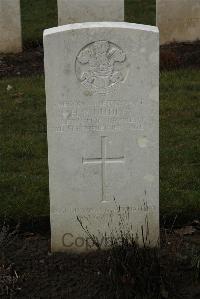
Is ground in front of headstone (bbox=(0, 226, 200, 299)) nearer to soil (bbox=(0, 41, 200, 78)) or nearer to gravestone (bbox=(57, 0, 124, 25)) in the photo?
soil (bbox=(0, 41, 200, 78))

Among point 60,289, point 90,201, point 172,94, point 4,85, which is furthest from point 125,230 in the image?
point 4,85

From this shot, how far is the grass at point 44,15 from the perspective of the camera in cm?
1255

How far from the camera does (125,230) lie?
5234 millimetres

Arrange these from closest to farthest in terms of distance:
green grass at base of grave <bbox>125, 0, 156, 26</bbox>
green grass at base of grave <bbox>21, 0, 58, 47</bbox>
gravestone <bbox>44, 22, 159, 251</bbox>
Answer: gravestone <bbox>44, 22, 159, 251</bbox>
green grass at base of grave <bbox>21, 0, 58, 47</bbox>
green grass at base of grave <bbox>125, 0, 156, 26</bbox>

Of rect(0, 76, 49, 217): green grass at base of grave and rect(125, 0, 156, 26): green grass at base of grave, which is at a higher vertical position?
rect(125, 0, 156, 26): green grass at base of grave

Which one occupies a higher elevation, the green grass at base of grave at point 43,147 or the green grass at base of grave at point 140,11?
the green grass at base of grave at point 140,11

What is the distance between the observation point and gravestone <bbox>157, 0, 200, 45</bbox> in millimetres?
11562

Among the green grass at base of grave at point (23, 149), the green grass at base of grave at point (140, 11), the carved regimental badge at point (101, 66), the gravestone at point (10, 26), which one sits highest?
the green grass at base of grave at point (140, 11)

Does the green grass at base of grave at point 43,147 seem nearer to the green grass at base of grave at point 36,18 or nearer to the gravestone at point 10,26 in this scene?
the gravestone at point 10,26

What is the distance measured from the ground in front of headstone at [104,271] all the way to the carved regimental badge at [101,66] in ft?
3.65

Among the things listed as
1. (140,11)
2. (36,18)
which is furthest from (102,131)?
A: (140,11)

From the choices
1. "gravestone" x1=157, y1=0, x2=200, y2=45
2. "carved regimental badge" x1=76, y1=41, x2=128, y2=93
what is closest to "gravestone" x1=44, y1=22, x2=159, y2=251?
"carved regimental badge" x1=76, y1=41, x2=128, y2=93

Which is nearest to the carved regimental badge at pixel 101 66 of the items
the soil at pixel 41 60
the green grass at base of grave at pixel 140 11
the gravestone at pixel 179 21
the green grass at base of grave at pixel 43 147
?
the green grass at base of grave at pixel 43 147

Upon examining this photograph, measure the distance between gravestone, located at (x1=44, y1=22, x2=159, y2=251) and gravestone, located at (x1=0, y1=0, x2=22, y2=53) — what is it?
657 cm
